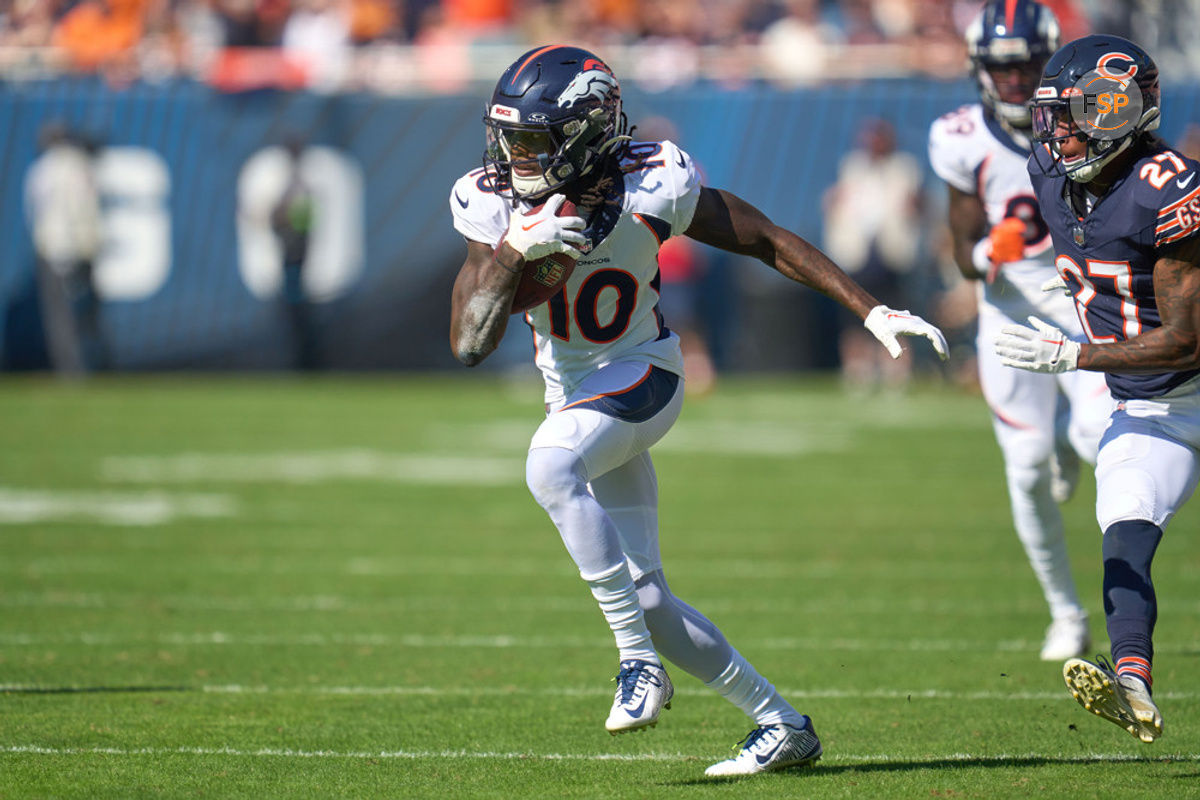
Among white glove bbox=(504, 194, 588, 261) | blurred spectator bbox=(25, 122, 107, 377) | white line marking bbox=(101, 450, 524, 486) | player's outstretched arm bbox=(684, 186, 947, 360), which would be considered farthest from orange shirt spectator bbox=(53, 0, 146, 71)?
white glove bbox=(504, 194, 588, 261)

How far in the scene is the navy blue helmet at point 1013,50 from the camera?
6.12 meters

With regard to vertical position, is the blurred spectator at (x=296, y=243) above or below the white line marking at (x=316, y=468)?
below

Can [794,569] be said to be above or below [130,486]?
above

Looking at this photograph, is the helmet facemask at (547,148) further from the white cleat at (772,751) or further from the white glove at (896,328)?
the white cleat at (772,751)

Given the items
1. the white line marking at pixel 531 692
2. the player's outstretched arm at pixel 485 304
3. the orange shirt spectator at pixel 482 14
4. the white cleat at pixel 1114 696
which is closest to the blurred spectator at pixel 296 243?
the orange shirt spectator at pixel 482 14

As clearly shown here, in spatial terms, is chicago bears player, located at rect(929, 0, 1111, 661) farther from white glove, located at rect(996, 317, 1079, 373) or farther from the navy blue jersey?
white glove, located at rect(996, 317, 1079, 373)

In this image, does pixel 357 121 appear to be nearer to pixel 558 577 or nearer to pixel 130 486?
pixel 130 486

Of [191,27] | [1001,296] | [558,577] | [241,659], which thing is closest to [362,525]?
[558,577]

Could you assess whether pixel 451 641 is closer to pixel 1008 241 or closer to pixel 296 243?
pixel 1008 241

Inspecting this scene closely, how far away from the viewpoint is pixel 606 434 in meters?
4.35

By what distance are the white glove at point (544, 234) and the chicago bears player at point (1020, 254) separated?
2.45m

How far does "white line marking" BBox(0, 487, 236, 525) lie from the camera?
9.43 m

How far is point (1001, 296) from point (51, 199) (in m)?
12.1

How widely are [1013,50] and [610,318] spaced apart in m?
2.40
